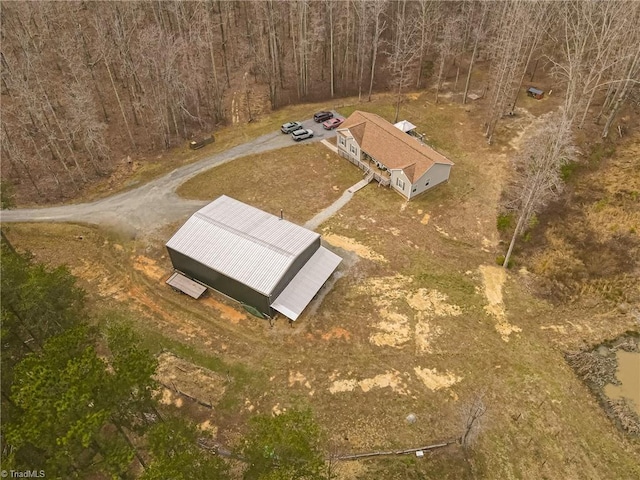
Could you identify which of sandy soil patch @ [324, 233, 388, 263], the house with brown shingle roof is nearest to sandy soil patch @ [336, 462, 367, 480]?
sandy soil patch @ [324, 233, 388, 263]

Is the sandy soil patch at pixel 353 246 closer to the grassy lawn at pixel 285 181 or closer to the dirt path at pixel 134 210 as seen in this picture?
the grassy lawn at pixel 285 181

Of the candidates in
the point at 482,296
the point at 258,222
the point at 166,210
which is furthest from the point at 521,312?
the point at 166,210

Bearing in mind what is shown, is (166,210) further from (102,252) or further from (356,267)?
(356,267)

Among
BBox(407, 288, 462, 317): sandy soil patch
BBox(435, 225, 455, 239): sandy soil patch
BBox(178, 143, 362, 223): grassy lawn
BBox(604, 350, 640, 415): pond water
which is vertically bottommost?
BBox(604, 350, 640, 415): pond water

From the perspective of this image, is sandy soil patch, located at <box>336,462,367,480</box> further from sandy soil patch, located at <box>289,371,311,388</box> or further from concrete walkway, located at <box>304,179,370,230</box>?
concrete walkway, located at <box>304,179,370,230</box>

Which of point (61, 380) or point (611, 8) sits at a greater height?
point (611, 8)
